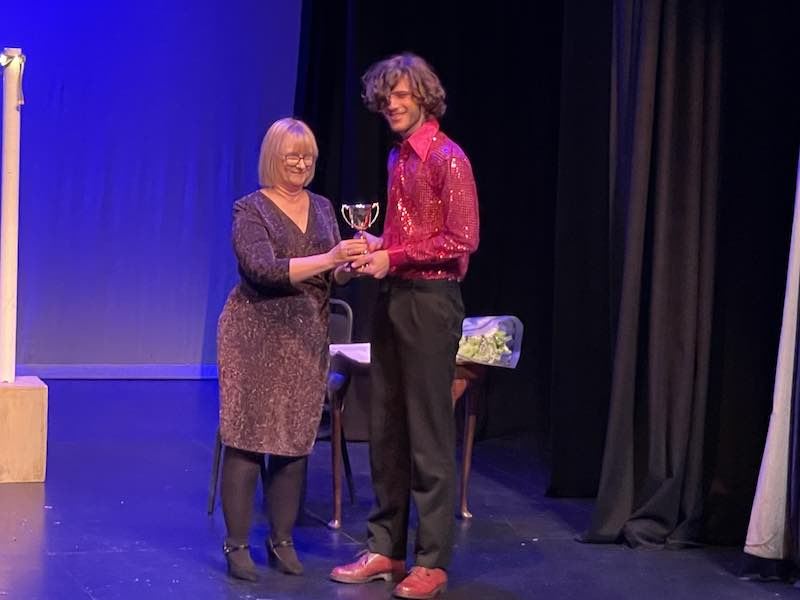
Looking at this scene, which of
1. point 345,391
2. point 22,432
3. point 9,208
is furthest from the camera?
point 9,208

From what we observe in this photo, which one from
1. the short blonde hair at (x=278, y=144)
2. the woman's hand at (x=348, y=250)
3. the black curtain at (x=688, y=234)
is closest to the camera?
the woman's hand at (x=348, y=250)

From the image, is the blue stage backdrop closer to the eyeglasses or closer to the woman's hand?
the eyeglasses

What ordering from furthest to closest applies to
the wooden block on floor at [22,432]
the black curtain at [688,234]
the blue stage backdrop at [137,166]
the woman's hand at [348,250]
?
1. the blue stage backdrop at [137,166]
2. the wooden block on floor at [22,432]
3. the black curtain at [688,234]
4. the woman's hand at [348,250]

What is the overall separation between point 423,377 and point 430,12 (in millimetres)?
3830

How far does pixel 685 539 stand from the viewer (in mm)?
4477

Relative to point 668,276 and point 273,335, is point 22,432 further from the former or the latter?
point 668,276

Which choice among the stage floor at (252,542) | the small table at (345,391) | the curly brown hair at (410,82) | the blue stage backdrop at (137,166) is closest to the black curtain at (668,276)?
the stage floor at (252,542)

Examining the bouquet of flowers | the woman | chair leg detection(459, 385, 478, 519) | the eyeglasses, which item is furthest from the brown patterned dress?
chair leg detection(459, 385, 478, 519)

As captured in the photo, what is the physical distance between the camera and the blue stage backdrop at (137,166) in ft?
28.7

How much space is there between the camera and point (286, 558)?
403 cm

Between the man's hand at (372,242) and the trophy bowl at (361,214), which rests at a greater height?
the trophy bowl at (361,214)

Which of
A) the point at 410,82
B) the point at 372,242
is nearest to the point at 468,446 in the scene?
the point at 372,242

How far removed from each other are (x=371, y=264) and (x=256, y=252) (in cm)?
36

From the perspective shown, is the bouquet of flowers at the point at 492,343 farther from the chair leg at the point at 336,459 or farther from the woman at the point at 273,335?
the woman at the point at 273,335
